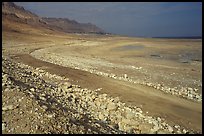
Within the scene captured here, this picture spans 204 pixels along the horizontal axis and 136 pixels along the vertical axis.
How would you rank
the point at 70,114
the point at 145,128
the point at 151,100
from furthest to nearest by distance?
the point at 151,100 < the point at 145,128 < the point at 70,114

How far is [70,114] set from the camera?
10.0 metres

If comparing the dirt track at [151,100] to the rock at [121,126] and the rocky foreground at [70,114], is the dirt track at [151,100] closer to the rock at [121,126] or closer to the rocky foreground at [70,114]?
the rocky foreground at [70,114]

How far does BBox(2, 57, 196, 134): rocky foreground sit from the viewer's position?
8102 mm

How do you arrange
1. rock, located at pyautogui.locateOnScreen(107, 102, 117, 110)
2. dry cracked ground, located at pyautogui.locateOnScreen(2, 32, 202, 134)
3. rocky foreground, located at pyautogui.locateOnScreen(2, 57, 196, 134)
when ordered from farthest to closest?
rock, located at pyautogui.locateOnScreen(107, 102, 117, 110) → dry cracked ground, located at pyautogui.locateOnScreen(2, 32, 202, 134) → rocky foreground, located at pyautogui.locateOnScreen(2, 57, 196, 134)

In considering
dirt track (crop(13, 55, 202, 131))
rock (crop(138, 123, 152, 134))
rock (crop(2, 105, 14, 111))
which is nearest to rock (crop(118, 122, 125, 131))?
rock (crop(138, 123, 152, 134))

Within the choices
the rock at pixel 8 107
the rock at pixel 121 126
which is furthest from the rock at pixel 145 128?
the rock at pixel 8 107

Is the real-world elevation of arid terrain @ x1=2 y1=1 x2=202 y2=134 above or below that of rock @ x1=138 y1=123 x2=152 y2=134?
above

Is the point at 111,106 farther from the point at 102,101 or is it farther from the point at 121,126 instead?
the point at 121,126

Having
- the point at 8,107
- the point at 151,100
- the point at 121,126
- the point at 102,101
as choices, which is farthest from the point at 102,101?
the point at 8,107

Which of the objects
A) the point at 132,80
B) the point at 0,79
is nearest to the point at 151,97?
the point at 132,80

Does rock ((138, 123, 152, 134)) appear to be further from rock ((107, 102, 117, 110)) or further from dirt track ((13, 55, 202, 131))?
rock ((107, 102, 117, 110))

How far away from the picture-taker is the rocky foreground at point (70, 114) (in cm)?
810

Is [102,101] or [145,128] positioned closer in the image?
[145,128]

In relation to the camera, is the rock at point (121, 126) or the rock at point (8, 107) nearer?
the rock at point (8, 107)
